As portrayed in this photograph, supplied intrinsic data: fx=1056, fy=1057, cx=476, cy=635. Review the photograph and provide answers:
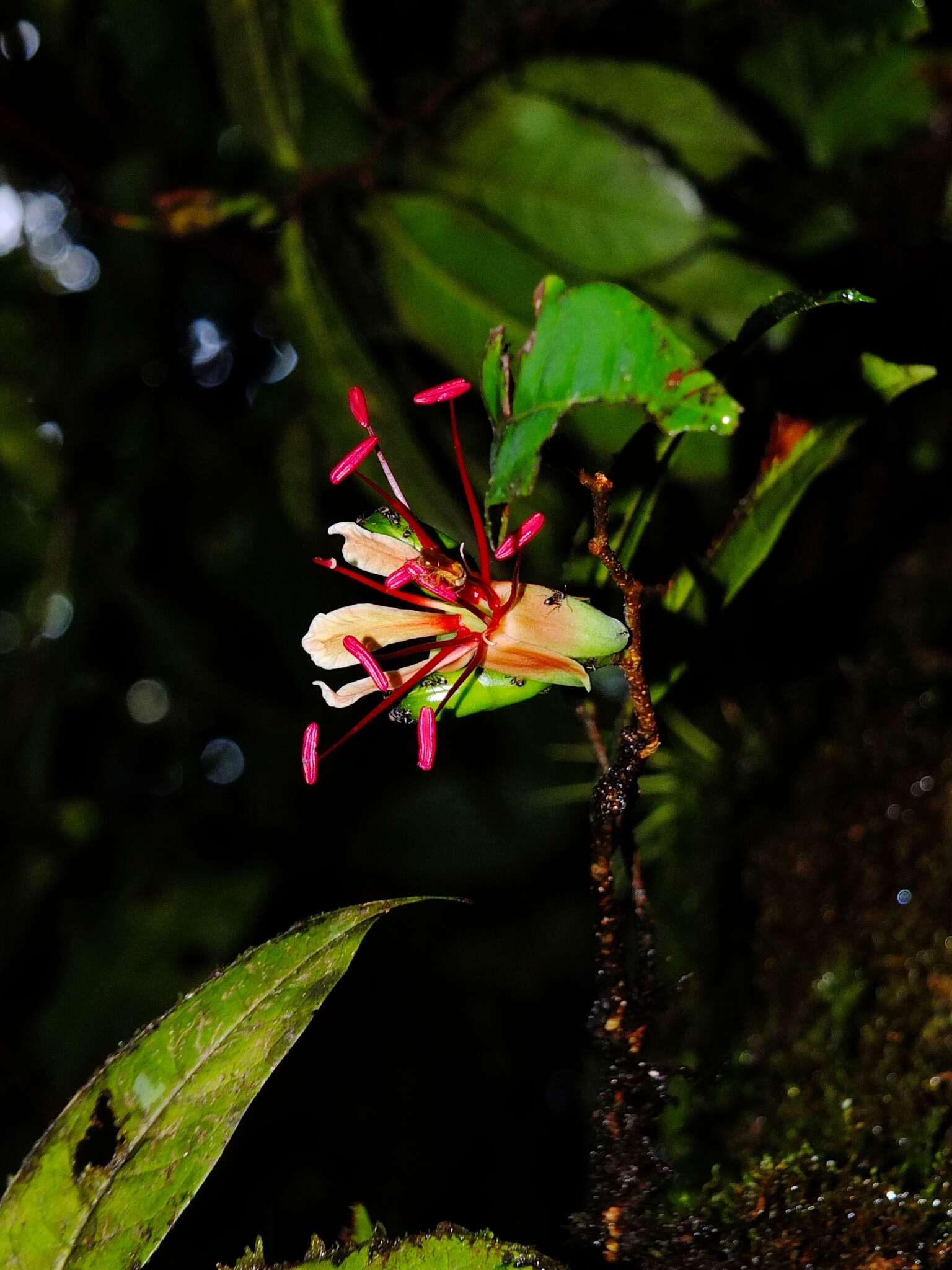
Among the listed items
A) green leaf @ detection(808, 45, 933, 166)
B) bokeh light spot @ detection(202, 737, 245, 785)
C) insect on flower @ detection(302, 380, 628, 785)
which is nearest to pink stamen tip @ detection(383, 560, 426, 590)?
insect on flower @ detection(302, 380, 628, 785)

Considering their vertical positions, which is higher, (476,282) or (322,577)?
(476,282)

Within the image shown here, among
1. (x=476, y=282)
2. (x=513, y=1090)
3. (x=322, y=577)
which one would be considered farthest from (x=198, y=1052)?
(x=322, y=577)

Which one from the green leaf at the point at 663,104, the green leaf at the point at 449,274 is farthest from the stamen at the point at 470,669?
the green leaf at the point at 663,104

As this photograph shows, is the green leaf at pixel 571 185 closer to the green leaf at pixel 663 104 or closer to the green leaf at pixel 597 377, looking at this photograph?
the green leaf at pixel 663 104

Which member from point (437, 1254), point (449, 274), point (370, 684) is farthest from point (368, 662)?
point (449, 274)

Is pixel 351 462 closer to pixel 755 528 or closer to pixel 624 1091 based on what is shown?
pixel 755 528

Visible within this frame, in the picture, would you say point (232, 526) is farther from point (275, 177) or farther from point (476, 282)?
point (476, 282)

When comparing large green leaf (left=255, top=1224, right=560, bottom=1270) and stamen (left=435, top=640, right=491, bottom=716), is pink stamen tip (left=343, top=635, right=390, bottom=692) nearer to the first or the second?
stamen (left=435, top=640, right=491, bottom=716)
